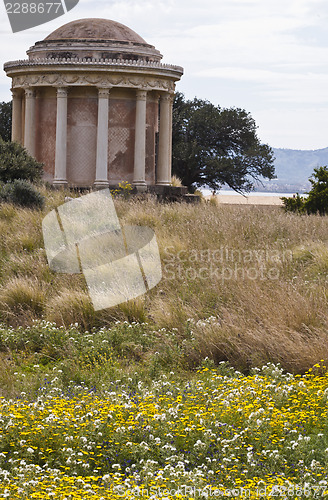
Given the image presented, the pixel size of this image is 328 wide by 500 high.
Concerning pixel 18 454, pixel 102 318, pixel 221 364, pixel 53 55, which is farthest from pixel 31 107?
pixel 18 454

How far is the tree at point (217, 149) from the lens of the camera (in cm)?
3972

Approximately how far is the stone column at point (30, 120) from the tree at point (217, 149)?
604 inches

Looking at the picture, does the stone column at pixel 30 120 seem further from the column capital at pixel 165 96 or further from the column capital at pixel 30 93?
the column capital at pixel 165 96

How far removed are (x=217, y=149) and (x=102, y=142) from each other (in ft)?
62.9

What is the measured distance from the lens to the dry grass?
7.36 metres

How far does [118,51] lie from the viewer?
77.7ft

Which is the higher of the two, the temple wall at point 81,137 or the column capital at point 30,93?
the column capital at point 30,93

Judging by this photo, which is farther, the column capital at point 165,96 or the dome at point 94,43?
the column capital at point 165,96

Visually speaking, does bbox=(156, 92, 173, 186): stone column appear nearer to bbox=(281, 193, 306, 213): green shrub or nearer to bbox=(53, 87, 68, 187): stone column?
bbox=(53, 87, 68, 187): stone column

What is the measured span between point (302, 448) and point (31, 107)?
70.5 ft

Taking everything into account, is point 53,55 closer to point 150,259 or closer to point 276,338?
point 150,259

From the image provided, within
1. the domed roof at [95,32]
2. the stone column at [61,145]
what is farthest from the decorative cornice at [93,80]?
the domed roof at [95,32]

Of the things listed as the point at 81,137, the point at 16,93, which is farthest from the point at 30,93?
the point at 81,137

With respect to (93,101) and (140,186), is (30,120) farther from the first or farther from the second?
(140,186)
